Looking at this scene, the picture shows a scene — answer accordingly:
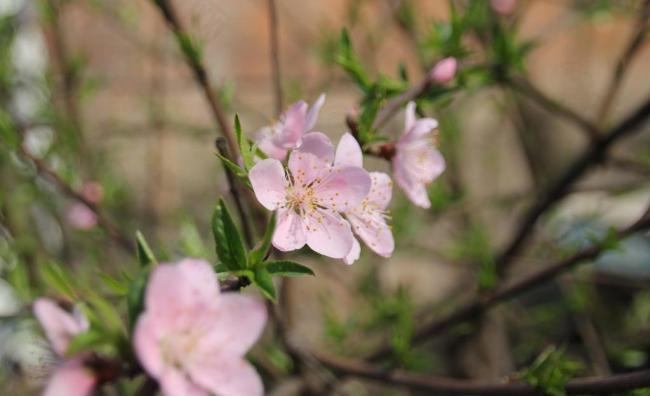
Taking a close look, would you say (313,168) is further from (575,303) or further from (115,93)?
(115,93)

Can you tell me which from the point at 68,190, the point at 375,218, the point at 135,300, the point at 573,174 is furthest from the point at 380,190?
the point at 573,174

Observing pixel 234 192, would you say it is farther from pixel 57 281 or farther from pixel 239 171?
pixel 57 281

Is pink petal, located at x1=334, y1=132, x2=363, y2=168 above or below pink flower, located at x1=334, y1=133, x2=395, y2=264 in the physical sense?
above

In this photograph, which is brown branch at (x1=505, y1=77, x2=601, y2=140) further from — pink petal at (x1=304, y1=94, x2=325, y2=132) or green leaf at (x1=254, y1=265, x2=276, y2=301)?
green leaf at (x1=254, y1=265, x2=276, y2=301)

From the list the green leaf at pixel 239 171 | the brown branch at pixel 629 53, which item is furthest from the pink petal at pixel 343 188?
the brown branch at pixel 629 53

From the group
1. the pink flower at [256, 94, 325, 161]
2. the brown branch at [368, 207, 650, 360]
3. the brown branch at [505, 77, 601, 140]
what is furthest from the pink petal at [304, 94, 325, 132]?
the brown branch at [505, 77, 601, 140]

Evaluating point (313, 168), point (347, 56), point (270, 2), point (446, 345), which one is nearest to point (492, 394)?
point (313, 168)
